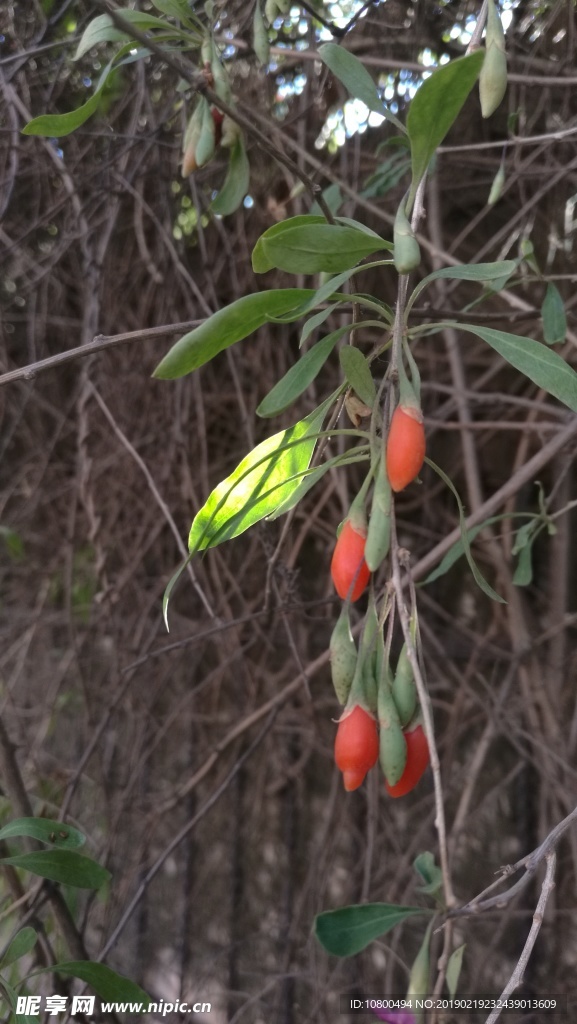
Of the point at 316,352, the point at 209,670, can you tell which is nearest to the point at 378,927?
the point at 316,352

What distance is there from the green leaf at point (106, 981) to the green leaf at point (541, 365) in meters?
0.56

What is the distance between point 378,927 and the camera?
0.53 metres

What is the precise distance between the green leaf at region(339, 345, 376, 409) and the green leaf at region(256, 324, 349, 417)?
18 millimetres

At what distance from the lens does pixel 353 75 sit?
50 cm

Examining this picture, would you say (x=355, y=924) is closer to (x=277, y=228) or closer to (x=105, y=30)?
(x=277, y=228)

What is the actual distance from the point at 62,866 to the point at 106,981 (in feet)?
0.33

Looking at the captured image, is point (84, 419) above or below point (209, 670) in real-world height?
above

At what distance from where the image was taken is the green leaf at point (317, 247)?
1.23 ft

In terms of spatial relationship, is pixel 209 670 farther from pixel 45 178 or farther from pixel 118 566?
pixel 45 178

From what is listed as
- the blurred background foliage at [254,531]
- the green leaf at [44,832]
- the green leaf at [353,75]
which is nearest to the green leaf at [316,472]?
the green leaf at [353,75]

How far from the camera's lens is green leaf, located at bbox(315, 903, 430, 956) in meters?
0.52

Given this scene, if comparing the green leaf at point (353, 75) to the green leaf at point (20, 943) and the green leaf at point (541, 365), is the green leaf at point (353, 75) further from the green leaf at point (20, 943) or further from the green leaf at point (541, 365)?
the green leaf at point (20, 943)

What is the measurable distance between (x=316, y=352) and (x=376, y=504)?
149mm

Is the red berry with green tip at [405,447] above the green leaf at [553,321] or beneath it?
beneath
